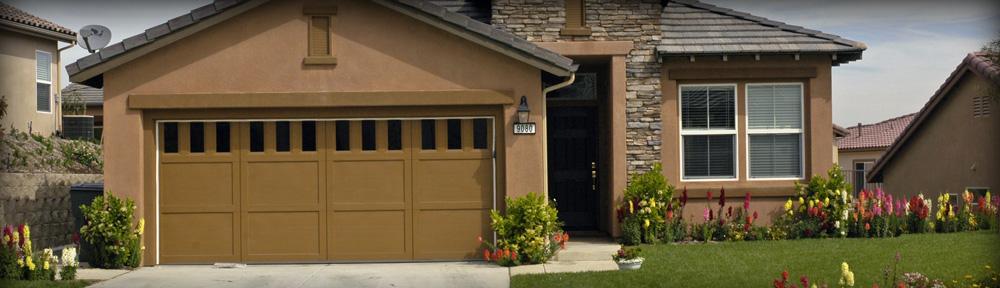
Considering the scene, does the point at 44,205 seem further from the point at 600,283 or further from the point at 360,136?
the point at 600,283

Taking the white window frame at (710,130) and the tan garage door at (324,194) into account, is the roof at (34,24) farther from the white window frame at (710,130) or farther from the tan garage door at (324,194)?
the white window frame at (710,130)

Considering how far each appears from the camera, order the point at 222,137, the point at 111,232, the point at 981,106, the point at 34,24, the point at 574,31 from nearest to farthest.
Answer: the point at 111,232 → the point at 222,137 → the point at 574,31 → the point at 981,106 → the point at 34,24

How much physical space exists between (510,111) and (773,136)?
14.4 ft

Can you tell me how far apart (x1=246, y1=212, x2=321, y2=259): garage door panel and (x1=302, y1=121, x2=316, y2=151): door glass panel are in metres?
0.80

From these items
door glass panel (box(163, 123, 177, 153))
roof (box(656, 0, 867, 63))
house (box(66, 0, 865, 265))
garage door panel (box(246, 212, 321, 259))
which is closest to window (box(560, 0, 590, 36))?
roof (box(656, 0, 867, 63))

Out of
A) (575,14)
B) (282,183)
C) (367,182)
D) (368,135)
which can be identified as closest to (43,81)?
(282,183)

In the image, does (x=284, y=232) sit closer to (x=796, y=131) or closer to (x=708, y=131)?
(x=708, y=131)

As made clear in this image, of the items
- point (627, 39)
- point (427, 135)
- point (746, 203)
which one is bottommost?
point (746, 203)

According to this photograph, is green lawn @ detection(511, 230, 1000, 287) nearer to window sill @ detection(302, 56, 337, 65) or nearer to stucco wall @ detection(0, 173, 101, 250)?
window sill @ detection(302, 56, 337, 65)

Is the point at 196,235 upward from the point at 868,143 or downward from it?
downward

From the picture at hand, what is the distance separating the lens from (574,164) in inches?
622

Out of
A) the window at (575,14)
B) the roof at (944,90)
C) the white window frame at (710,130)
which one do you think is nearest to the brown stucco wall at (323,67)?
the window at (575,14)

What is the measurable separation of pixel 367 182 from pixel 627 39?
14.2ft

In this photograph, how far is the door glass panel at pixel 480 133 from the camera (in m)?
12.9
